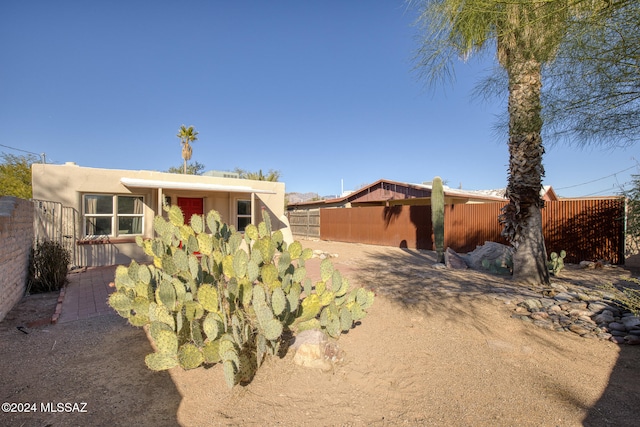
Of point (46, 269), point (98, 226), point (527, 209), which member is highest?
point (527, 209)

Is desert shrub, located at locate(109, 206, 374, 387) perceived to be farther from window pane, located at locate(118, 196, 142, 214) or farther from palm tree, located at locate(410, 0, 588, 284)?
window pane, located at locate(118, 196, 142, 214)

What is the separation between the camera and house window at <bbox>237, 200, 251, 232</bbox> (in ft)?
42.3

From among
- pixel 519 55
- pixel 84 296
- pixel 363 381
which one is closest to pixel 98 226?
pixel 84 296

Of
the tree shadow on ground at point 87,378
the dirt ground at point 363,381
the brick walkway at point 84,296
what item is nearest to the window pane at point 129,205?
the brick walkway at point 84,296

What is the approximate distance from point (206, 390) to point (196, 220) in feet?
6.60

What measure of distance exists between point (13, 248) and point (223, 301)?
4.26 meters

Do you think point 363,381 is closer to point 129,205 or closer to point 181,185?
point 181,185

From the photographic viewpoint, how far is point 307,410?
105 inches

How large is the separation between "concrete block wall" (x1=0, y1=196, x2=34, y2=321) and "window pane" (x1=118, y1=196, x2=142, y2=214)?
3347 mm

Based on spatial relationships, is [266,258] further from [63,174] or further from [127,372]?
[63,174]

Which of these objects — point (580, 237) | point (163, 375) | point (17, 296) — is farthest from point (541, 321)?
point (17, 296)

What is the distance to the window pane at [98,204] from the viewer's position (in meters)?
9.55

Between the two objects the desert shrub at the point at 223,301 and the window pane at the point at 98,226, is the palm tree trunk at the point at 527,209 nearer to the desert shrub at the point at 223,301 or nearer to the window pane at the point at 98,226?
the desert shrub at the point at 223,301

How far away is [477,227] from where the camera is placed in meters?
12.2
